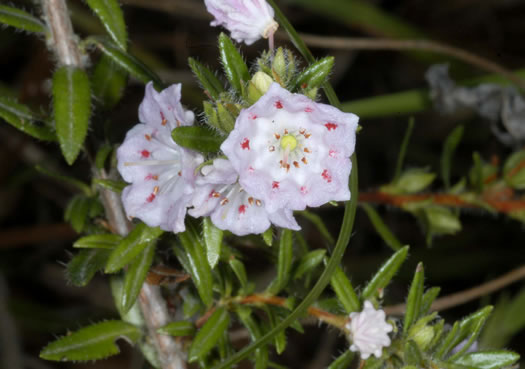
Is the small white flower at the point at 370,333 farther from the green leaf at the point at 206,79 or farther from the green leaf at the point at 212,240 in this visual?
the green leaf at the point at 206,79

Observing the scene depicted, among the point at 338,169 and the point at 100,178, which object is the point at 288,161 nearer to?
the point at 338,169

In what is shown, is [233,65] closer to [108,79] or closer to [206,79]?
[206,79]

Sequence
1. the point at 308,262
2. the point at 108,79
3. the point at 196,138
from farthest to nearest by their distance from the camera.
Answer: the point at 108,79 < the point at 308,262 < the point at 196,138

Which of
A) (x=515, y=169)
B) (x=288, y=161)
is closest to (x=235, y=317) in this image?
(x=288, y=161)

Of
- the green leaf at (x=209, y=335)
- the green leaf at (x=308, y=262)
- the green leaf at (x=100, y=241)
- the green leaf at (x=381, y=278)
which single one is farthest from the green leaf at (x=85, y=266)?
the green leaf at (x=381, y=278)

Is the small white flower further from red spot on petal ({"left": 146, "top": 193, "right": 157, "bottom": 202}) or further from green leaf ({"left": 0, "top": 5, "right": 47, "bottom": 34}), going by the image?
green leaf ({"left": 0, "top": 5, "right": 47, "bottom": 34})

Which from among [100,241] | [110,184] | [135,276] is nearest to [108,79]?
[110,184]
